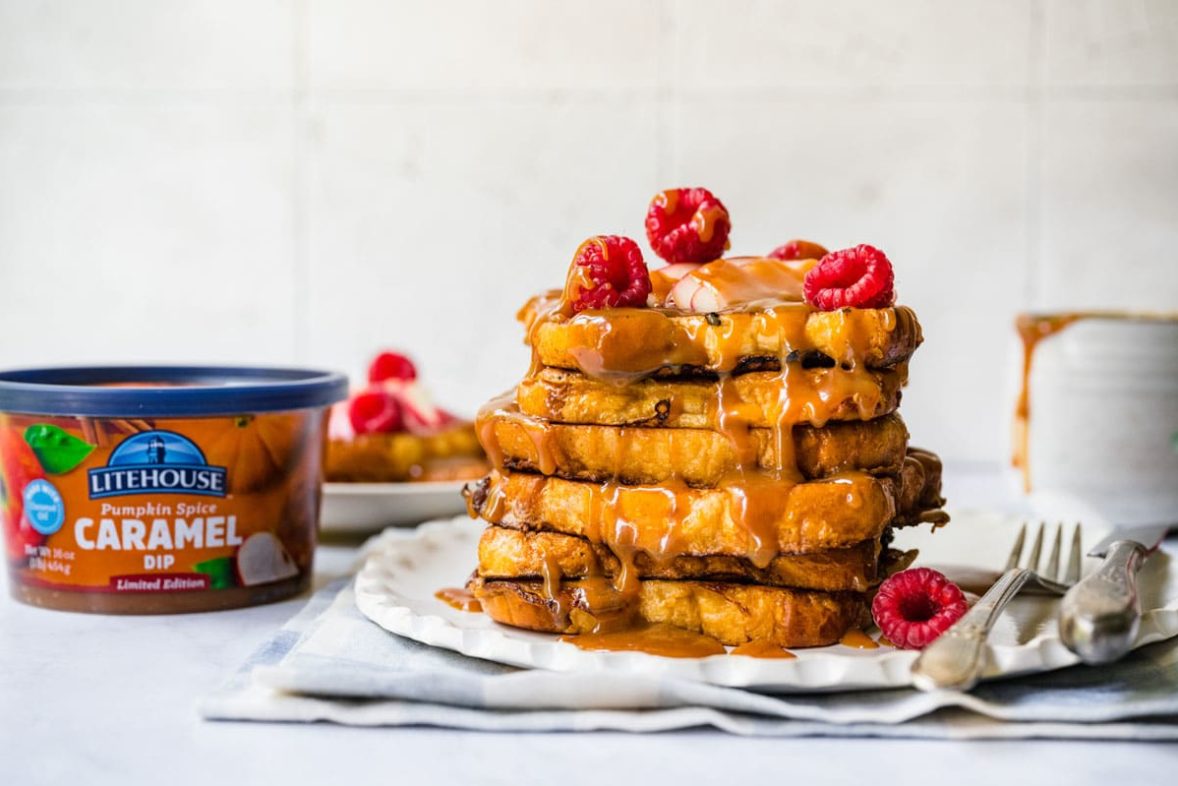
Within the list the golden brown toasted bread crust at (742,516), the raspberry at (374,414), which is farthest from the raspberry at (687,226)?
the raspberry at (374,414)

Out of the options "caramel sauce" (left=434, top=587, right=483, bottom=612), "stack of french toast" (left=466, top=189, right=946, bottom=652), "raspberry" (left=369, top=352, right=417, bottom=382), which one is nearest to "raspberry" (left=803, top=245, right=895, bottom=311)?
"stack of french toast" (left=466, top=189, right=946, bottom=652)

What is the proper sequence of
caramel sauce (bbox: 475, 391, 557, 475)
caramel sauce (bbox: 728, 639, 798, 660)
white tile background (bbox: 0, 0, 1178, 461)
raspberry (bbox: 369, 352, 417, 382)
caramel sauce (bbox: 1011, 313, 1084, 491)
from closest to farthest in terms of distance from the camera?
caramel sauce (bbox: 728, 639, 798, 660) < caramel sauce (bbox: 475, 391, 557, 475) < caramel sauce (bbox: 1011, 313, 1084, 491) < raspberry (bbox: 369, 352, 417, 382) < white tile background (bbox: 0, 0, 1178, 461)

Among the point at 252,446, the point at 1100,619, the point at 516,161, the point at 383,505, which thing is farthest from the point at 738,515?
the point at 516,161

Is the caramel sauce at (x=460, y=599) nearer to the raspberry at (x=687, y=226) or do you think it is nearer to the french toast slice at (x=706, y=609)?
the french toast slice at (x=706, y=609)

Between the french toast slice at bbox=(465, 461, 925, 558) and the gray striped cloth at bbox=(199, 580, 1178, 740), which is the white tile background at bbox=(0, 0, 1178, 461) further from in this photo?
the gray striped cloth at bbox=(199, 580, 1178, 740)

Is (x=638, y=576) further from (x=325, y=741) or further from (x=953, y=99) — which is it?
(x=953, y=99)
